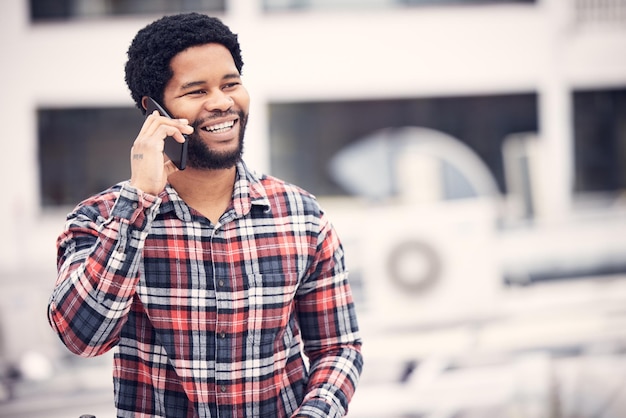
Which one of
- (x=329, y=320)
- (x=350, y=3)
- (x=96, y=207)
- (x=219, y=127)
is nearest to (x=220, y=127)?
(x=219, y=127)

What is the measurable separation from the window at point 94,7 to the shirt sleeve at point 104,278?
628 centimetres

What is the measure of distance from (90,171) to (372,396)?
4409 mm

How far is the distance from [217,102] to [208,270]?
0.88ft

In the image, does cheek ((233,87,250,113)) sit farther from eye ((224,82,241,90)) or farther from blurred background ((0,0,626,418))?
blurred background ((0,0,626,418))

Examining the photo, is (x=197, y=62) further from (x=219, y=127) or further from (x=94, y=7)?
(x=94, y=7)

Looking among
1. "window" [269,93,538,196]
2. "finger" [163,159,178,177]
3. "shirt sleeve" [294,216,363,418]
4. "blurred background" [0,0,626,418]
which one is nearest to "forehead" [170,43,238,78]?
"finger" [163,159,178,177]

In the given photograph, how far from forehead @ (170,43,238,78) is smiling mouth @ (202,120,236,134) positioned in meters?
0.08

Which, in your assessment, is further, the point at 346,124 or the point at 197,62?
the point at 346,124

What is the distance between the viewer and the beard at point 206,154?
1.08 metres

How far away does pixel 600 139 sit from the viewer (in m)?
7.23

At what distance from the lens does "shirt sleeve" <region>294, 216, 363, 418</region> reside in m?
1.13

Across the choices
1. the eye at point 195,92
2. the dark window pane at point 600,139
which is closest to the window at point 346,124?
the dark window pane at point 600,139

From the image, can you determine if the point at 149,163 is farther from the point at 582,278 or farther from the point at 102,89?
the point at 102,89

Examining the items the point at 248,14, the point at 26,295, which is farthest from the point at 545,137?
the point at 26,295
